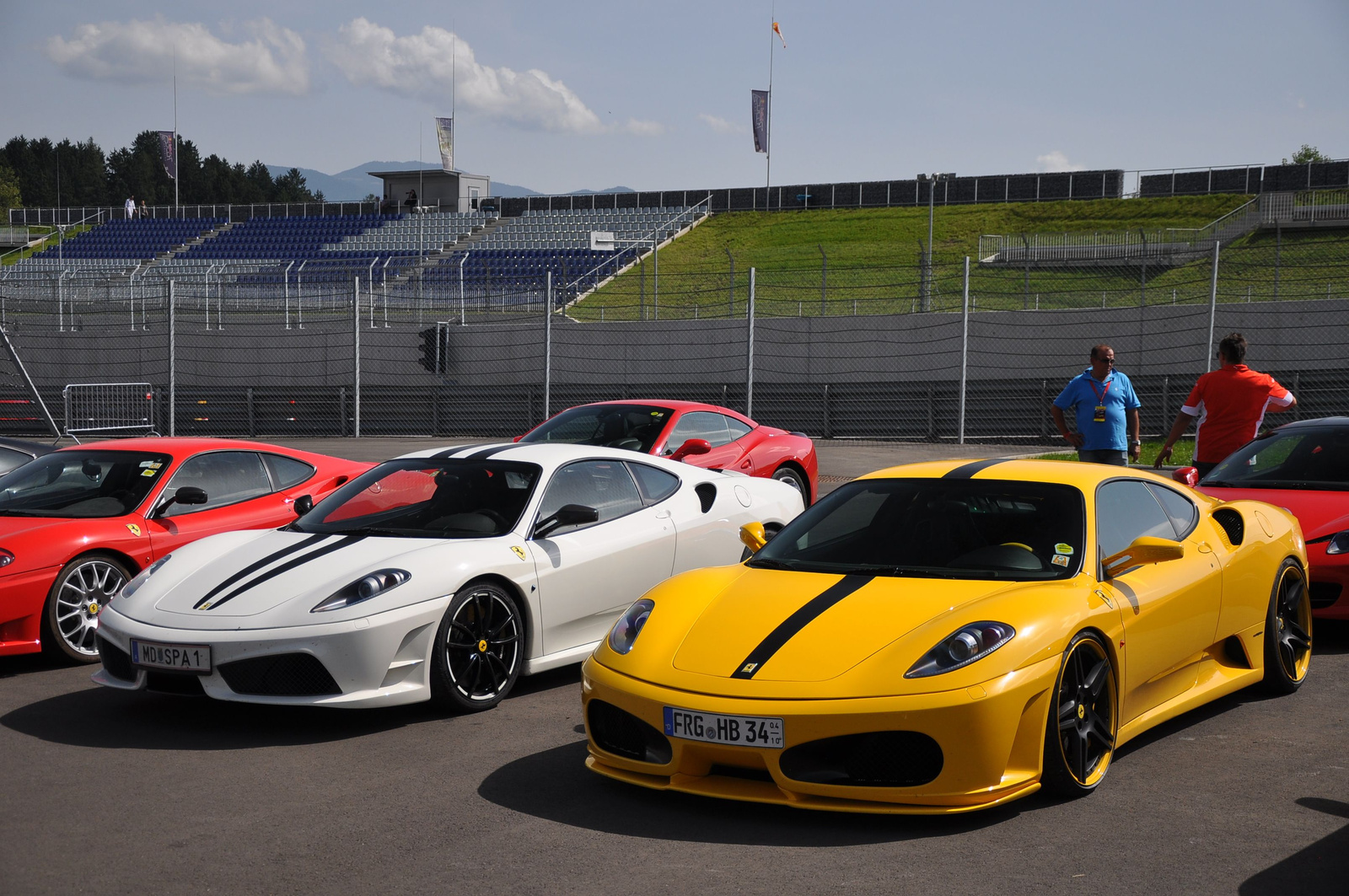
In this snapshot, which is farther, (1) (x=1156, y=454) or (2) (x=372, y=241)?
(2) (x=372, y=241)

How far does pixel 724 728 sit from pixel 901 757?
0.57 meters

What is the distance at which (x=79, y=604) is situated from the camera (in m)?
6.77

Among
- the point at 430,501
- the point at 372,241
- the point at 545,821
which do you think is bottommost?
the point at 545,821

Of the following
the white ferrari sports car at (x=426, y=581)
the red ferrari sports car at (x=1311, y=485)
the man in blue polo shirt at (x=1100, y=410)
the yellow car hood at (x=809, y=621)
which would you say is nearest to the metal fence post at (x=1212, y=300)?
the man in blue polo shirt at (x=1100, y=410)

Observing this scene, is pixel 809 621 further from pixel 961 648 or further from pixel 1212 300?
pixel 1212 300

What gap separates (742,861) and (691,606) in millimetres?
1166

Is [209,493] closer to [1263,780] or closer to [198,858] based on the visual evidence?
[198,858]

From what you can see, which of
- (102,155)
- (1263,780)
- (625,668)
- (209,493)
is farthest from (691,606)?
(102,155)

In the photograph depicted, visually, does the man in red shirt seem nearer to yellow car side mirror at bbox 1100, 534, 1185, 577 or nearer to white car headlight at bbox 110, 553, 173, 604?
yellow car side mirror at bbox 1100, 534, 1185, 577

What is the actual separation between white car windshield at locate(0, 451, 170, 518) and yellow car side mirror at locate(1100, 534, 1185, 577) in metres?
5.47

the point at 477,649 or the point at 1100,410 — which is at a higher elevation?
the point at 1100,410

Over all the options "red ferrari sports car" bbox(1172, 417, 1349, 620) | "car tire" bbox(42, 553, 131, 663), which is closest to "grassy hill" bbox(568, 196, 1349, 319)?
"red ferrari sports car" bbox(1172, 417, 1349, 620)

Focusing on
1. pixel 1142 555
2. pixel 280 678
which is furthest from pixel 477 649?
pixel 1142 555

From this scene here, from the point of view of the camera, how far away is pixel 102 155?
458 ft
